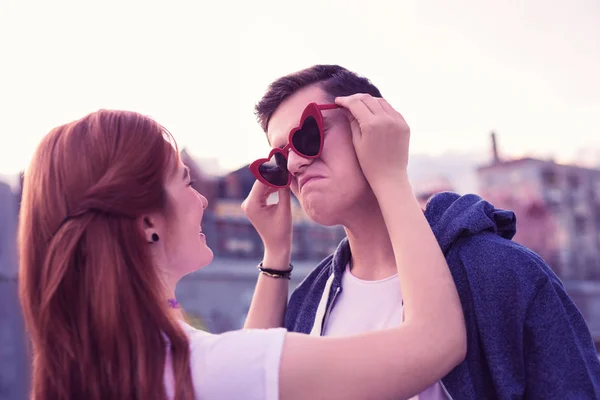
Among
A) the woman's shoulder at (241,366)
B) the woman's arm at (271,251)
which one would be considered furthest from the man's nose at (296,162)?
the woman's shoulder at (241,366)

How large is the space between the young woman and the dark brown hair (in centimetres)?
99

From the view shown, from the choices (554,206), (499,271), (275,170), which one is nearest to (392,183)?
(499,271)

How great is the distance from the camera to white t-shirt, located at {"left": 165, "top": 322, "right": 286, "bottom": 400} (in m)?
1.36

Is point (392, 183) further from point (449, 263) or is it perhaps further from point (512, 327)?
point (512, 327)

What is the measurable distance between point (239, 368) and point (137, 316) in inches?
11.1

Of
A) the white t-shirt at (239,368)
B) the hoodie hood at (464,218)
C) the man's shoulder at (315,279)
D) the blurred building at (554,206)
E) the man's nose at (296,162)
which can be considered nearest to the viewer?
the white t-shirt at (239,368)

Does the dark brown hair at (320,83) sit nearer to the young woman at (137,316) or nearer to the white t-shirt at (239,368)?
the young woman at (137,316)

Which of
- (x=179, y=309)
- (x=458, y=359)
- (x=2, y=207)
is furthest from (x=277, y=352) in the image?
(x=2, y=207)

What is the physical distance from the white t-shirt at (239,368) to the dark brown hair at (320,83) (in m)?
1.32

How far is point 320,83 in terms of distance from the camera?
2.47 m

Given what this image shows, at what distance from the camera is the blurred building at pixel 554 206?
35.4 meters

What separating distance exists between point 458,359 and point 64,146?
3.95 ft

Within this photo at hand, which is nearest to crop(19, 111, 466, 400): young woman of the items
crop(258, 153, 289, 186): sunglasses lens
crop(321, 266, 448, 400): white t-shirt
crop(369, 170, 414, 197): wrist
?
crop(369, 170, 414, 197): wrist

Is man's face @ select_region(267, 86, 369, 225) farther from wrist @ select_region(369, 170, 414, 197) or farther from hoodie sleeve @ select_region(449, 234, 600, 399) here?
hoodie sleeve @ select_region(449, 234, 600, 399)
